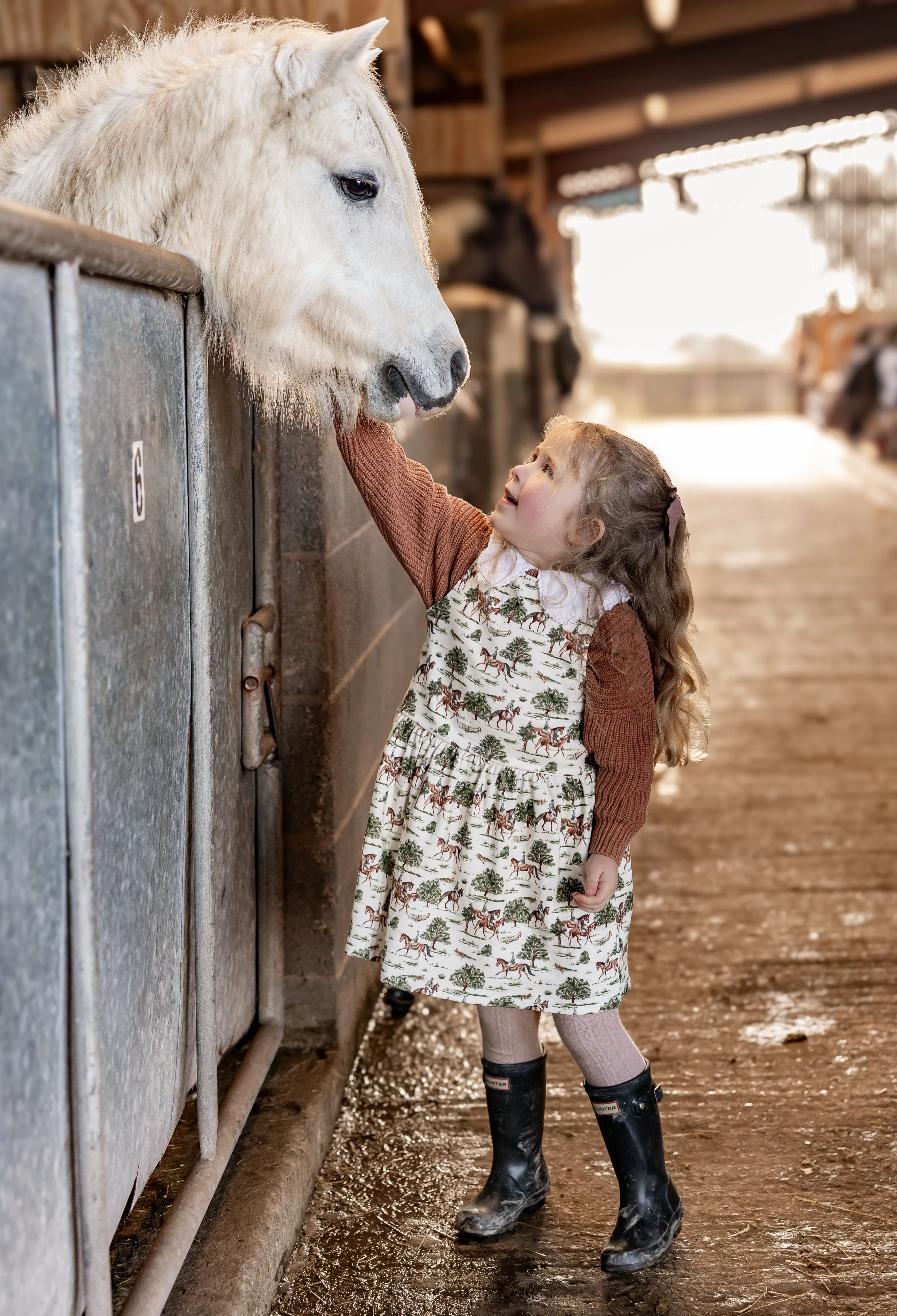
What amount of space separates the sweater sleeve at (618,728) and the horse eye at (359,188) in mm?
698

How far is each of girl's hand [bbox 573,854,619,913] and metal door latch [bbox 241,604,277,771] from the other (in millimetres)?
623

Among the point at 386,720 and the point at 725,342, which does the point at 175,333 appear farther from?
the point at 725,342

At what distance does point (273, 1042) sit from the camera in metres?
2.42

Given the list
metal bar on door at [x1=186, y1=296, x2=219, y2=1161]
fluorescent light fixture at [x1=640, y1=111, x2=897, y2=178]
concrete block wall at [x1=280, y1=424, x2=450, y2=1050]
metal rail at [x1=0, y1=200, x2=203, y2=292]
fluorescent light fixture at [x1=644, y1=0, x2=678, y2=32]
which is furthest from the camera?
fluorescent light fixture at [x1=640, y1=111, x2=897, y2=178]

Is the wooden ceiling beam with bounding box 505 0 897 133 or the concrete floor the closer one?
the concrete floor

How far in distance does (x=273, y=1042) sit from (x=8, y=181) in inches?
59.1

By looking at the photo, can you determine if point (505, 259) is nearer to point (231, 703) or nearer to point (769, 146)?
point (231, 703)

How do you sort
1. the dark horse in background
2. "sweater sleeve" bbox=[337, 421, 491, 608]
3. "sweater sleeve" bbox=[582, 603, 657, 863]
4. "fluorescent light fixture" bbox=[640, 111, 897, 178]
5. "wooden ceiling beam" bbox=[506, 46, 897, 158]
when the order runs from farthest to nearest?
1. "fluorescent light fixture" bbox=[640, 111, 897, 178]
2. "wooden ceiling beam" bbox=[506, 46, 897, 158]
3. the dark horse in background
4. "sweater sleeve" bbox=[337, 421, 491, 608]
5. "sweater sleeve" bbox=[582, 603, 657, 863]

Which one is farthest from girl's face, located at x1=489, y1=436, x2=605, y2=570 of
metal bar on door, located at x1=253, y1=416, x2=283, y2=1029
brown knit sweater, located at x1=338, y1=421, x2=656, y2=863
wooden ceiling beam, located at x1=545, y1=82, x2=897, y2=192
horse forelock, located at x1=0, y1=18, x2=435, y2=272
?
wooden ceiling beam, located at x1=545, y1=82, x2=897, y2=192

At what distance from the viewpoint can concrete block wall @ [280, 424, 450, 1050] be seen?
7.75ft

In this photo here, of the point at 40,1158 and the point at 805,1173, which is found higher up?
the point at 40,1158

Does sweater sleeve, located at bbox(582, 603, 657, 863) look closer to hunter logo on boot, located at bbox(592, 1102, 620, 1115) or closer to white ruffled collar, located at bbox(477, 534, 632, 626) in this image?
white ruffled collar, located at bbox(477, 534, 632, 626)

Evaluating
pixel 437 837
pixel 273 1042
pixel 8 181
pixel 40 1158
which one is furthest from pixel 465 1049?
pixel 8 181

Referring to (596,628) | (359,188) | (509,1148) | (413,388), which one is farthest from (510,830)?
(359,188)
